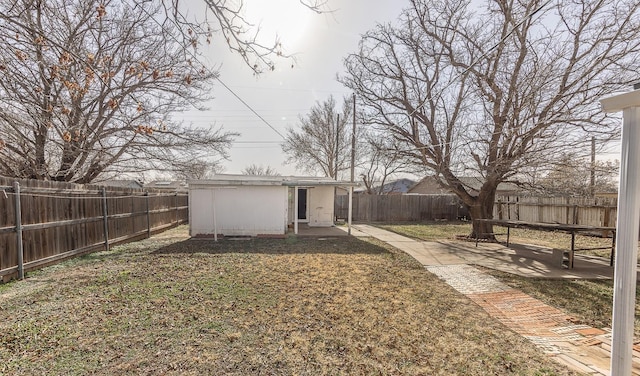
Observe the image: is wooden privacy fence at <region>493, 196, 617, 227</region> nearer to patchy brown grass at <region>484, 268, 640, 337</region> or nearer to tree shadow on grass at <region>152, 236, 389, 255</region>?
patchy brown grass at <region>484, 268, 640, 337</region>

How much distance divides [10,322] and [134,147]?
7.59 m

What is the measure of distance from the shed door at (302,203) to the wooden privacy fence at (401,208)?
4.40m

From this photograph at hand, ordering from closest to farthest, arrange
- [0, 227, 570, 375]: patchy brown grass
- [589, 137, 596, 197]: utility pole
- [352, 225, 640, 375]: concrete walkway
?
[0, 227, 570, 375]: patchy brown grass
[352, 225, 640, 375]: concrete walkway
[589, 137, 596, 197]: utility pole

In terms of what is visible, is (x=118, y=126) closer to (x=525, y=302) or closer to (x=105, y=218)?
(x=105, y=218)

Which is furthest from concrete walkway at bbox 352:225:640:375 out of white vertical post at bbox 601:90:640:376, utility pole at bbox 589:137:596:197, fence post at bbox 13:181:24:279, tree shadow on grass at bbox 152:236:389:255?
fence post at bbox 13:181:24:279

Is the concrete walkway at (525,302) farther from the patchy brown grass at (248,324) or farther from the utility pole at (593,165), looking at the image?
the utility pole at (593,165)

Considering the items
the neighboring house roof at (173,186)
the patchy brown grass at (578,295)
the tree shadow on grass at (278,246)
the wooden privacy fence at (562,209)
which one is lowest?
the tree shadow on grass at (278,246)

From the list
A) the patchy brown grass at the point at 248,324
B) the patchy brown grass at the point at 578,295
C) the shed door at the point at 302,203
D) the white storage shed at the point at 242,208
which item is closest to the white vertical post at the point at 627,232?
the patchy brown grass at the point at 248,324

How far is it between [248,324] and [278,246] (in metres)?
5.49

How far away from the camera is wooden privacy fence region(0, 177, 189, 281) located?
5.21 m

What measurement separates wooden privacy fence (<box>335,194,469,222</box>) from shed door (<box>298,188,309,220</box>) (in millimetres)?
4396

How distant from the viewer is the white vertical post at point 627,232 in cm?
214

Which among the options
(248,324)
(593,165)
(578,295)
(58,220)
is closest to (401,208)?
(593,165)

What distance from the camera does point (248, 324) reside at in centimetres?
375
